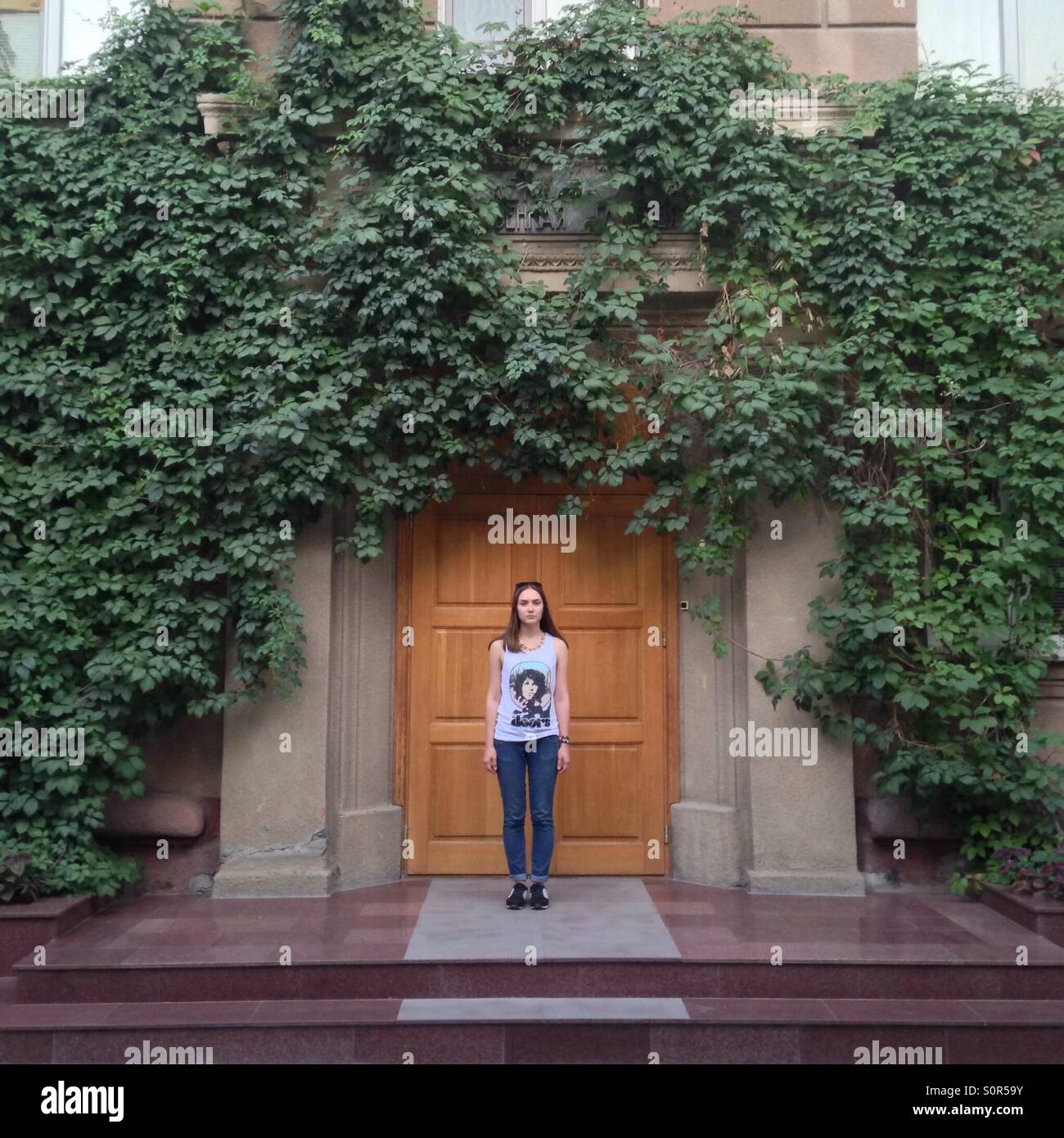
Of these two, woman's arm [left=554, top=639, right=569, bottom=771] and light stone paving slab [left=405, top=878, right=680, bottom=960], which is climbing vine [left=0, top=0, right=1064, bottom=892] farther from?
light stone paving slab [left=405, top=878, right=680, bottom=960]

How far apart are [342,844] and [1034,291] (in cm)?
589

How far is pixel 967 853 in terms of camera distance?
655 centimetres

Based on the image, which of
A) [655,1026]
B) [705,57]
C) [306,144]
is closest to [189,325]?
[306,144]

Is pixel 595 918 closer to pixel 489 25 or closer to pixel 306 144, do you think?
pixel 306 144

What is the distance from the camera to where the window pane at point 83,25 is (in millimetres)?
7445

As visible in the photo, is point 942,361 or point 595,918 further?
point 942,361

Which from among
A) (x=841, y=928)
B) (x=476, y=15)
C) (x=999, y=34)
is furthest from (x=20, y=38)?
(x=841, y=928)

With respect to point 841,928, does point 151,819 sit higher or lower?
higher

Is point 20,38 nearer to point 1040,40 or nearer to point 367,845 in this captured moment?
point 367,845

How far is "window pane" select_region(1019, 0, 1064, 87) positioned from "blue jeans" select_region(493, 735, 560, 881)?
19.8 ft

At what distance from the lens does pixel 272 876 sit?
655cm

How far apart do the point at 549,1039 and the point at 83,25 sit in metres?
7.57

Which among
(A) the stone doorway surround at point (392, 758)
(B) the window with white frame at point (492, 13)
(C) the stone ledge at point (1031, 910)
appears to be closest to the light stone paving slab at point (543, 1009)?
(A) the stone doorway surround at point (392, 758)

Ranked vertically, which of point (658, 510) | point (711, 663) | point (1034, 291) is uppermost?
point (1034, 291)
